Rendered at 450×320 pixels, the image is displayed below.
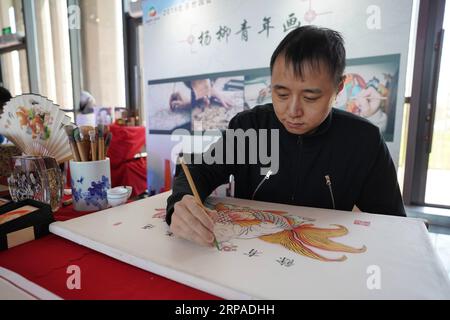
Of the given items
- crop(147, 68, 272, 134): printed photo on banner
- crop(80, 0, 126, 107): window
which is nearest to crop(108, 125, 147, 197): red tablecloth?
crop(147, 68, 272, 134): printed photo on banner

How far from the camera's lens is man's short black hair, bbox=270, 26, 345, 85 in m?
0.78

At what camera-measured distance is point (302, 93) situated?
812 millimetres

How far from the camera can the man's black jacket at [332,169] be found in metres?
0.96

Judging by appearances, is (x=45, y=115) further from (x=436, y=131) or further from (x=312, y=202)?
(x=436, y=131)

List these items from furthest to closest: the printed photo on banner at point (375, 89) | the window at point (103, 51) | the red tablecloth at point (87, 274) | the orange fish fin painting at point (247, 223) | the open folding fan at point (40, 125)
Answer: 1. the window at point (103, 51)
2. the printed photo on banner at point (375, 89)
3. the open folding fan at point (40, 125)
4. the orange fish fin painting at point (247, 223)
5. the red tablecloth at point (87, 274)

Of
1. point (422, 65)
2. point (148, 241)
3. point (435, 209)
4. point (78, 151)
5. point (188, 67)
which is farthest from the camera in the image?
point (188, 67)

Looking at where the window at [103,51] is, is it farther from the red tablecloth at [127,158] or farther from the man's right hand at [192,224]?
the man's right hand at [192,224]

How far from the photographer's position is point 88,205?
806 millimetres

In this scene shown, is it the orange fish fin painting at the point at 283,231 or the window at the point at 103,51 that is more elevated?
the window at the point at 103,51


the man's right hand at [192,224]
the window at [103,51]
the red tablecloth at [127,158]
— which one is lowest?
the red tablecloth at [127,158]

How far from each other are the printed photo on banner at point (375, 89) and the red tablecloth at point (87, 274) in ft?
5.35

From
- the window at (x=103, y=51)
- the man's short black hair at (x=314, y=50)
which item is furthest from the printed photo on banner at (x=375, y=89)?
the window at (x=103, y=51)
